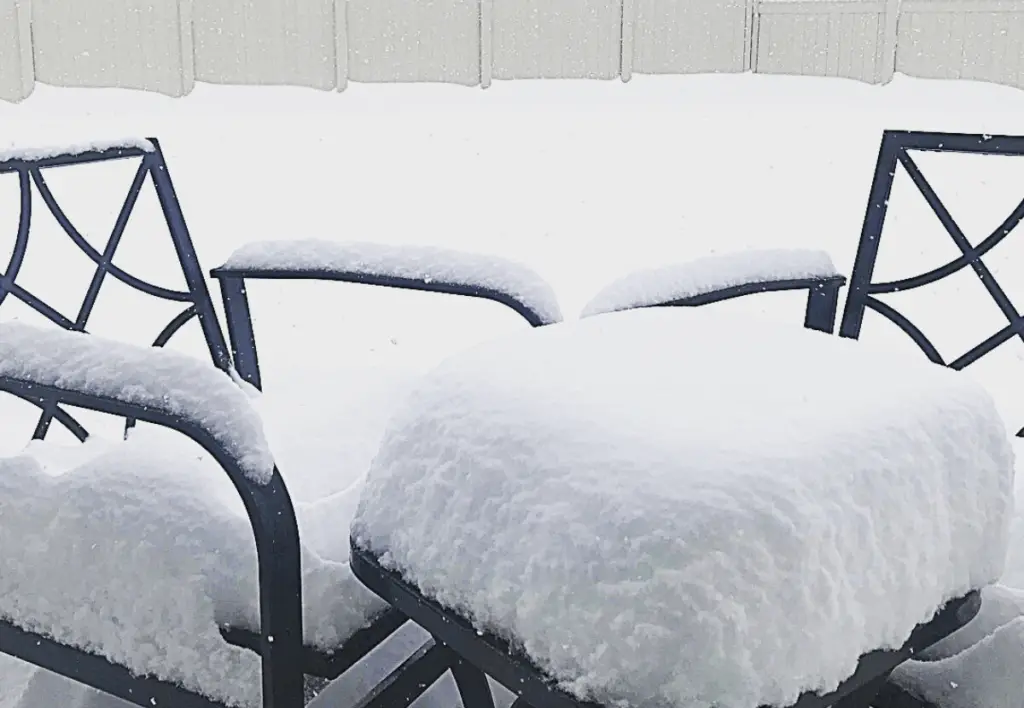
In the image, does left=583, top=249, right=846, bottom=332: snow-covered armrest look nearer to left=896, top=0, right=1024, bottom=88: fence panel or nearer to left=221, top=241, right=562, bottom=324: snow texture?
left=221, top=241, right=562, bottom=324: snow texture

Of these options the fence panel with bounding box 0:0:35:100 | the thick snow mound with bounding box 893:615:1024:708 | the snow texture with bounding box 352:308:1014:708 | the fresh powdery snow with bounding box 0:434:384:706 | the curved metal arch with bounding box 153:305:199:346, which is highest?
the fence panel with bounding box 0:0:35:100

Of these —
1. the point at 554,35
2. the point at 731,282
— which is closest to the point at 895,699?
the point at 731,282

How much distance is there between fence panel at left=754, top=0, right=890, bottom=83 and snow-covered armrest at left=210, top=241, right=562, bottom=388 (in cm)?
706

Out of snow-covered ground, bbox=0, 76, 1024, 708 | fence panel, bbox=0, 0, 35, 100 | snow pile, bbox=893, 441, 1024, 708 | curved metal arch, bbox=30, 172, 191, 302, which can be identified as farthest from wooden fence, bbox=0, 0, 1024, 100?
snow pile, bbox=893, 441, 1024, 708

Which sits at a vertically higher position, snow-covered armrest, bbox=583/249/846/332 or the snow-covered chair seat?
snow-covered armrest, bbox=583/249/846/332

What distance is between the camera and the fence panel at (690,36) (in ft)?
27.0

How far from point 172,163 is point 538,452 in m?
5.62

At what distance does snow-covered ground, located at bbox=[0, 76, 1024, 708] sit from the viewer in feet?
13.1

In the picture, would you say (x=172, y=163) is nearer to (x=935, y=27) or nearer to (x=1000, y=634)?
(x=935, y=27)

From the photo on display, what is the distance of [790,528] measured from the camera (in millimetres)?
818

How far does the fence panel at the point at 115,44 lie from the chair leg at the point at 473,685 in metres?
6.97

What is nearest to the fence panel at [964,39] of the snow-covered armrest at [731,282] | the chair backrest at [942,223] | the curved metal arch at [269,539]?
the chair backrest at [942,223]

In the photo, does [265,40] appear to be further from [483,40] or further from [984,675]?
[984,675]

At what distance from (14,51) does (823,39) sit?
17.8 ft
